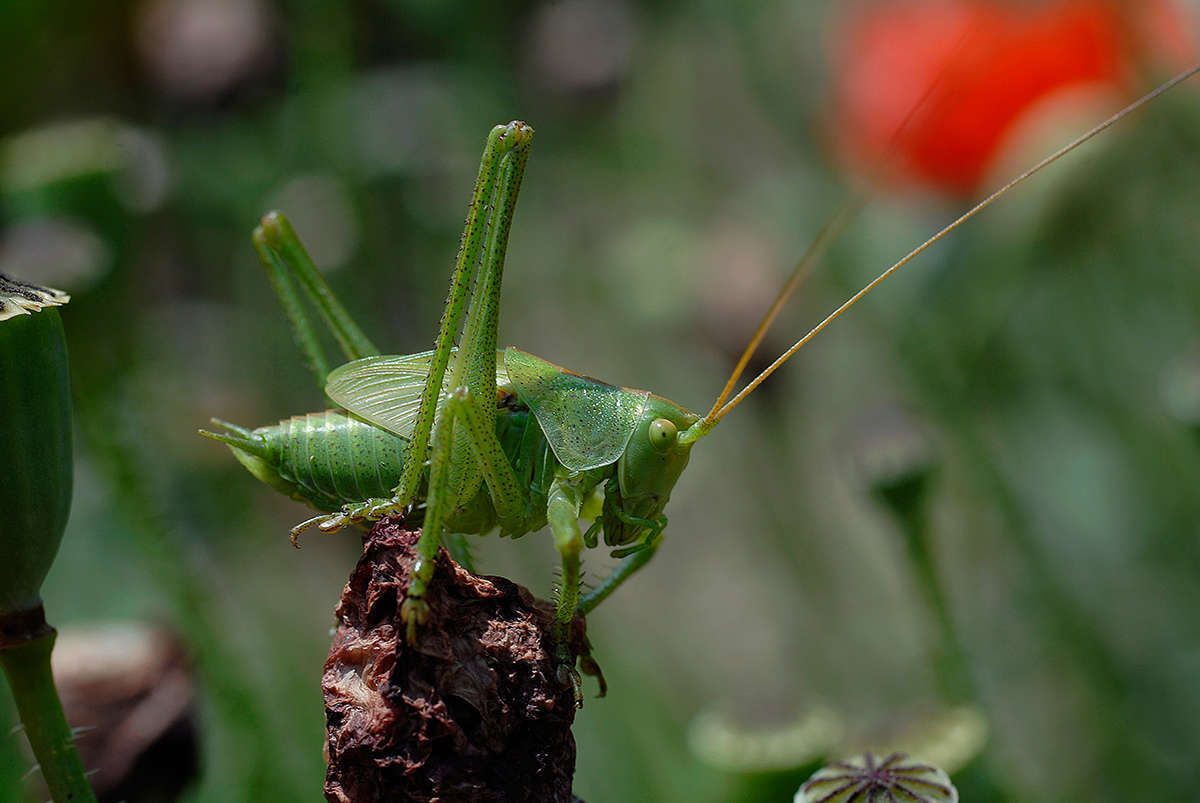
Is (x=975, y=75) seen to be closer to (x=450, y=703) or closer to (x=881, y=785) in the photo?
(x=881, y=785)

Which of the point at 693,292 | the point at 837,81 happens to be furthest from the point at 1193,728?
the point at 837,81

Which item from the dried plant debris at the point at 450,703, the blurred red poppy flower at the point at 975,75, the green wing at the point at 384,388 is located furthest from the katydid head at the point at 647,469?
the blurred red poppy flower at the point at 975,75

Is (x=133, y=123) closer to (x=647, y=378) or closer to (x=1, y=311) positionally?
(x=647, y=378)

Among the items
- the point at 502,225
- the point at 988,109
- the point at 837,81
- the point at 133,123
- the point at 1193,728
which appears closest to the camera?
the point at 502,225

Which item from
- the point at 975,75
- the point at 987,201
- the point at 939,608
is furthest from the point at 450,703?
the point at 975,75

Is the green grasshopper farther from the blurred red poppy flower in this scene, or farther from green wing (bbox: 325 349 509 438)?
the blurred red poppy flower

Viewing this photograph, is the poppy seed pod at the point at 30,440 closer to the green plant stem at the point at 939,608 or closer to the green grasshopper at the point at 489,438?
the green grasshopper at the point at 489,438

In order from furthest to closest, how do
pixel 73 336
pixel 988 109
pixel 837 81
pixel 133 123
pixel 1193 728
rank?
pixel 133 123
pixel 837 81
pixel 988 109
pixel 1193 728
pixel 73 336

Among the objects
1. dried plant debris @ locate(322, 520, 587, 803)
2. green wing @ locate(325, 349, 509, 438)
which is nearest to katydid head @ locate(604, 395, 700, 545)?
green wing @ locate(325, 349, 509, 438)
